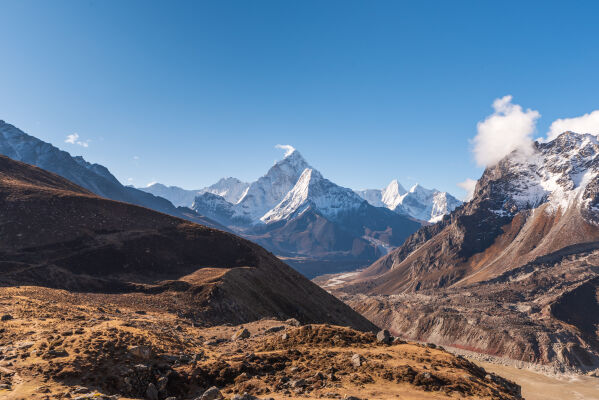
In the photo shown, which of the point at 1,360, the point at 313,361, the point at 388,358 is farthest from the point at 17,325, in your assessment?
the point at 388,358

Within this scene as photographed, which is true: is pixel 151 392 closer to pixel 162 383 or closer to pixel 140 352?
pixel 162 383

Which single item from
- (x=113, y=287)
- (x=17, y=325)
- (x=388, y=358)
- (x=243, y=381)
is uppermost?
(x=388, y=358)

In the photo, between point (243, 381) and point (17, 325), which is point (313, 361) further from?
point (17, 325)

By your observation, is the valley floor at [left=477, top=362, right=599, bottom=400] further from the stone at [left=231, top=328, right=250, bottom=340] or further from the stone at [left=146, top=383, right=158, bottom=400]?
the stone at [left=146, top=383, right=158, bottom=400]

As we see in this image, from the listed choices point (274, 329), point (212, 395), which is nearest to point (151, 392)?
point (212, 395)

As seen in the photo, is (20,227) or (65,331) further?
(20,227)

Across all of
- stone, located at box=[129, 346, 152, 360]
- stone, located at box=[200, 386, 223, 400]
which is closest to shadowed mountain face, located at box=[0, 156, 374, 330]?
stone, located at box=[129, 346, 152, 360]
